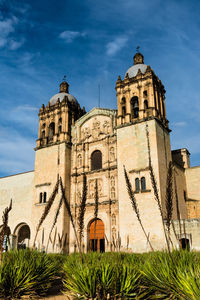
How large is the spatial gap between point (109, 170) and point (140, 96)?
21.5ft

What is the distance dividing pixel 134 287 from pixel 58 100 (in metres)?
23.6

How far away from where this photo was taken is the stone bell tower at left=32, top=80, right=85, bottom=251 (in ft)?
77.7

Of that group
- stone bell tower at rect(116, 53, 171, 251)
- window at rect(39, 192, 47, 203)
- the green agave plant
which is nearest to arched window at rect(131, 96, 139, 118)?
stone bell tower at rect(116, 53, 171, 251)

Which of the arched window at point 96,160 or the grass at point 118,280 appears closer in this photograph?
the grass at point 118,280

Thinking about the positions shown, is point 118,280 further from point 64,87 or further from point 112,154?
point 64,87

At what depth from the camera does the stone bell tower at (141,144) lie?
18422mm

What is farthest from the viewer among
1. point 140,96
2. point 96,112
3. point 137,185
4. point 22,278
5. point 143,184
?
point 96,112

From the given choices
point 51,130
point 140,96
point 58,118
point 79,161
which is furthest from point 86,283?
point 51,130

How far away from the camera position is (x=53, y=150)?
25.2 m

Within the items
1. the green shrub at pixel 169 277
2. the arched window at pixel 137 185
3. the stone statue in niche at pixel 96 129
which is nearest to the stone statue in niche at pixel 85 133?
the stone statue in niche at pixel 96 129

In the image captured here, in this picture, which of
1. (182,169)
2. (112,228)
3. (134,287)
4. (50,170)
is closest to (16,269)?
(134,287)

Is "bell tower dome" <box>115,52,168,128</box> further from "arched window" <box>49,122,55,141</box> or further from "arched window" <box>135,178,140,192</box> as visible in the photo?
"arched window" <box>49,122,55,141</box>

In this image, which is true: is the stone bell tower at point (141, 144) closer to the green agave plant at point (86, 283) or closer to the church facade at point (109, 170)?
the church facade at point (109, 170)

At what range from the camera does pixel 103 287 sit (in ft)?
17.7
